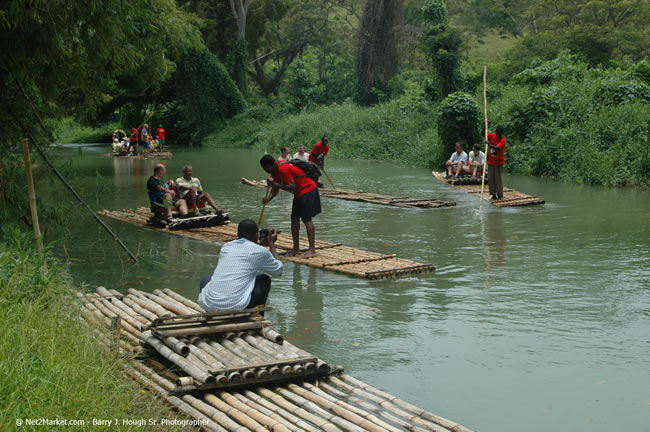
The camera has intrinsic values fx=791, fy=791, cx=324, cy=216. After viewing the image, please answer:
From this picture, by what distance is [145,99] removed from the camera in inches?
1726

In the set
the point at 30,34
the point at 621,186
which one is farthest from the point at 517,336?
the point at 621,186

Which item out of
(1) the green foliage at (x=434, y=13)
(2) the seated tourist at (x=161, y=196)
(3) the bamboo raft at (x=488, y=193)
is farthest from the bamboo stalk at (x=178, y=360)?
(1) the green foliage at (x=434, y=13)

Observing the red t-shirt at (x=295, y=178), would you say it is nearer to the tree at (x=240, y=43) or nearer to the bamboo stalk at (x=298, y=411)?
the bamboo stalk at (x=298, y=411)

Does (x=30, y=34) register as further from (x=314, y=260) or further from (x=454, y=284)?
(x=454, y=284)

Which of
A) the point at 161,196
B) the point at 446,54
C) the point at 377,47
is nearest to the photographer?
the point at 161,196

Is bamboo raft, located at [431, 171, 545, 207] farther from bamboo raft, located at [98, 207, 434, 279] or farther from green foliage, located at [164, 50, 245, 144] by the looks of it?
green foliage, located at [164, 50, 245, 144]

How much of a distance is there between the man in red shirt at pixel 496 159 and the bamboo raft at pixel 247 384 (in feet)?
31.9

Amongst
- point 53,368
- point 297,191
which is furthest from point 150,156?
point 53,368

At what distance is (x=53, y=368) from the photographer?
15.4ft

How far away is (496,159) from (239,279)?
382 inches

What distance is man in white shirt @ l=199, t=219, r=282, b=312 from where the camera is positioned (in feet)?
20.8

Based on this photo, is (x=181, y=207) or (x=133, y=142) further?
(x=133, y=142)

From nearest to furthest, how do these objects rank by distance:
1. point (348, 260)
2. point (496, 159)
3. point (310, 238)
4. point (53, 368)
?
point (53, 368)
point (348, 260)
point (310, 238)
point (496, 159)

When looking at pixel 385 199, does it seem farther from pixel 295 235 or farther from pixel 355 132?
pixel 355 132
